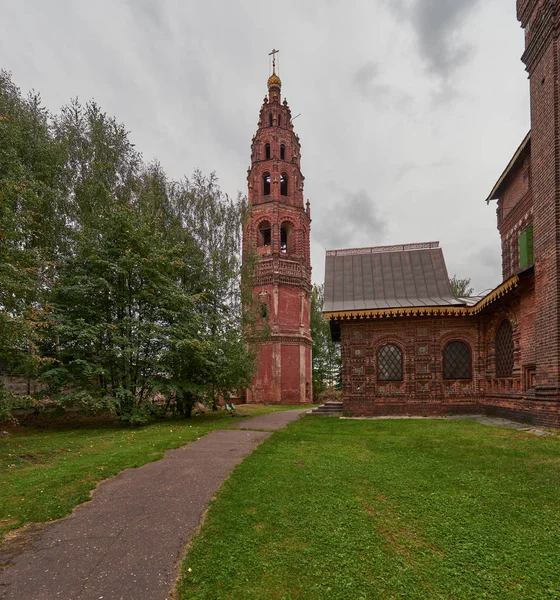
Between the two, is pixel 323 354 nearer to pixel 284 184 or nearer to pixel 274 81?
pixel 284 184

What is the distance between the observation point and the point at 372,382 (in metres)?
14.8

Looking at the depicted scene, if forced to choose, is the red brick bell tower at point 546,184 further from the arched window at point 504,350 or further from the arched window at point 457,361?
the arched window at point 457,361

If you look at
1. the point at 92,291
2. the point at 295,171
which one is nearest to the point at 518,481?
the point at 92,291

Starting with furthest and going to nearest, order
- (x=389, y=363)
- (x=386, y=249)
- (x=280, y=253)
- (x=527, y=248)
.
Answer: (x=280, y=253) < (x=386, y=249) < (x=389, y=363) < (x=527, y=248)

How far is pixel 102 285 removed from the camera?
12750mm

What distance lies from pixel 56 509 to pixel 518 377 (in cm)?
1227

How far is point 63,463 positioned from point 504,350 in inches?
525

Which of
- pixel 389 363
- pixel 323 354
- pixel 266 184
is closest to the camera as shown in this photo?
pixel 389 363

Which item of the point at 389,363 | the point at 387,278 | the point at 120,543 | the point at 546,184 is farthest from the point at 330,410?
the point at 120,543

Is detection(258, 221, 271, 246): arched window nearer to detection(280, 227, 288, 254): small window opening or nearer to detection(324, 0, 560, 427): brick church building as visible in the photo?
detection(280, 227, 288, 254): small window opening

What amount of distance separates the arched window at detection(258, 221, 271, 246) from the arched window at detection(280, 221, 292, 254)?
1210 millimetres

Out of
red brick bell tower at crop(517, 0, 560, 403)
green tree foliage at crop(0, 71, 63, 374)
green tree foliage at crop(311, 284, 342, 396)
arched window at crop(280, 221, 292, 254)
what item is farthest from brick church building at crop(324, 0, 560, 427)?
green tree foliage at crop(311, 284, 342, 396)

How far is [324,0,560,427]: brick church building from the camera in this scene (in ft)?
32.4

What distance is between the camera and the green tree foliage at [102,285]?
12.0m
